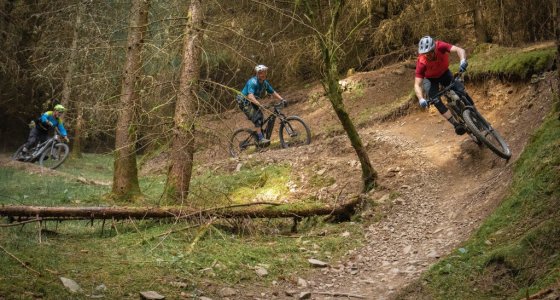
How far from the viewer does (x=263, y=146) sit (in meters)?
14.3

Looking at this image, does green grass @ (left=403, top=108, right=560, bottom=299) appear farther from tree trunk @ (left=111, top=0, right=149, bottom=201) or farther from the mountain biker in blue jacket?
the mountain biker in blue jacket

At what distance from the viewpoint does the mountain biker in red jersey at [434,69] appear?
29.3 feet

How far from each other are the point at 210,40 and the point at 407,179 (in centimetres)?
407

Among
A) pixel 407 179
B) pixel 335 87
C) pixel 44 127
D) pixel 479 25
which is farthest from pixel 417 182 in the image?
pixel 44 127

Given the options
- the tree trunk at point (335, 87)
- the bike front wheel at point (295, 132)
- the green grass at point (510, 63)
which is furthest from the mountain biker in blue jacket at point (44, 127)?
the green grass at point (510, 63)

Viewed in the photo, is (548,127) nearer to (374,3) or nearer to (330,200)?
(330,200)

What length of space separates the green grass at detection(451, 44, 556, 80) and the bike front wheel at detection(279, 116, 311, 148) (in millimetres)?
3859

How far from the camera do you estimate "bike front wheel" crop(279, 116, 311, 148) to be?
45.7ft

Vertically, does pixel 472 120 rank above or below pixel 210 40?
below

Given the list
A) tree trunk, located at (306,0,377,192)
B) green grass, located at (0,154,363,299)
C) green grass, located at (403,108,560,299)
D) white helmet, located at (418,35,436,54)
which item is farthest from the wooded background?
green grass, located at (403,108,560,299)

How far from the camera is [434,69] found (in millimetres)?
9281

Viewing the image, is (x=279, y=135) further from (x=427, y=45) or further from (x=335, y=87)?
(x=427, y=45)

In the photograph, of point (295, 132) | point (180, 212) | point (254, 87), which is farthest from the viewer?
point (295, 132)

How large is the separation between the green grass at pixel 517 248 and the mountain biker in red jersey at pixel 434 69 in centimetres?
220
